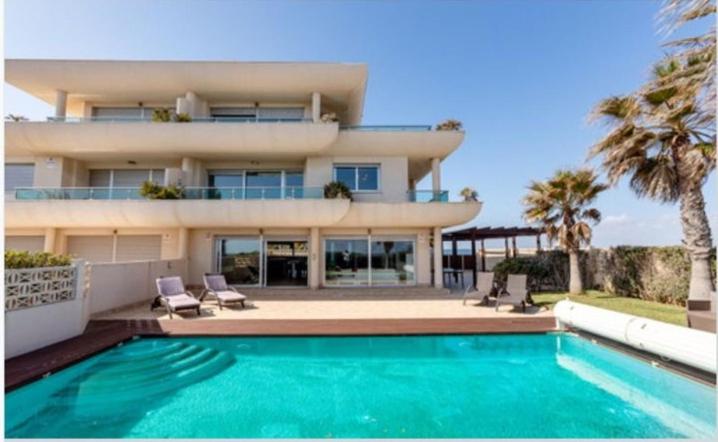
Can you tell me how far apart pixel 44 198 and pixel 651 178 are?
22.6m

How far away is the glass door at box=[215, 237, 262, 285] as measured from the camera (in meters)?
15.8

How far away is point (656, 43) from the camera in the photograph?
→ 6.88 metres

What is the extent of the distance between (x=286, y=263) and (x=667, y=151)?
1482 centimetres

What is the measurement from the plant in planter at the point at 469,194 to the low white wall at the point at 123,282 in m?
13.2

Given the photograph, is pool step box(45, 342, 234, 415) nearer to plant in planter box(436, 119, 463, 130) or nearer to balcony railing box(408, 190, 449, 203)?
balcony railing box(408, 190, 449, 203)

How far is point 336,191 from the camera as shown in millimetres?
14438

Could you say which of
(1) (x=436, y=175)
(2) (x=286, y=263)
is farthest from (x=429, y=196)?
(2) (x=286, y=263)

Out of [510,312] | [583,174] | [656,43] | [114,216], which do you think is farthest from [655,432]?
[114,216]

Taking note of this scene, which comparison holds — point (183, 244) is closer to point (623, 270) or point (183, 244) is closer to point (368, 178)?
point (368, 178)

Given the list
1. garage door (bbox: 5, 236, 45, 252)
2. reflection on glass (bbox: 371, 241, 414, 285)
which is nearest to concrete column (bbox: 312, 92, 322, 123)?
reflection on glass (bbox: 371, 241, 414, 285)

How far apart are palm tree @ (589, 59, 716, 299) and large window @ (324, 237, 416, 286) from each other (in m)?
9.18

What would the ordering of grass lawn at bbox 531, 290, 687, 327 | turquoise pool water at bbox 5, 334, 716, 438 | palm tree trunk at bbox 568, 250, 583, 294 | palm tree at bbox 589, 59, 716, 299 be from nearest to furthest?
turquoise pool water at bbox 5, 334, 716, 438 < grass lawn at bbox 531, 290, 687, 327 < palm tree at bbox 589, 59, 716, 299 < palm tree trunk at bbox 568, 250, 583, 294

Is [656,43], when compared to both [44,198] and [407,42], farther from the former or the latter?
[44,198]

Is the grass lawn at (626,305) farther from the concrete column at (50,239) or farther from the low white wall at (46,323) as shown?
the concrete column at (50,239)
